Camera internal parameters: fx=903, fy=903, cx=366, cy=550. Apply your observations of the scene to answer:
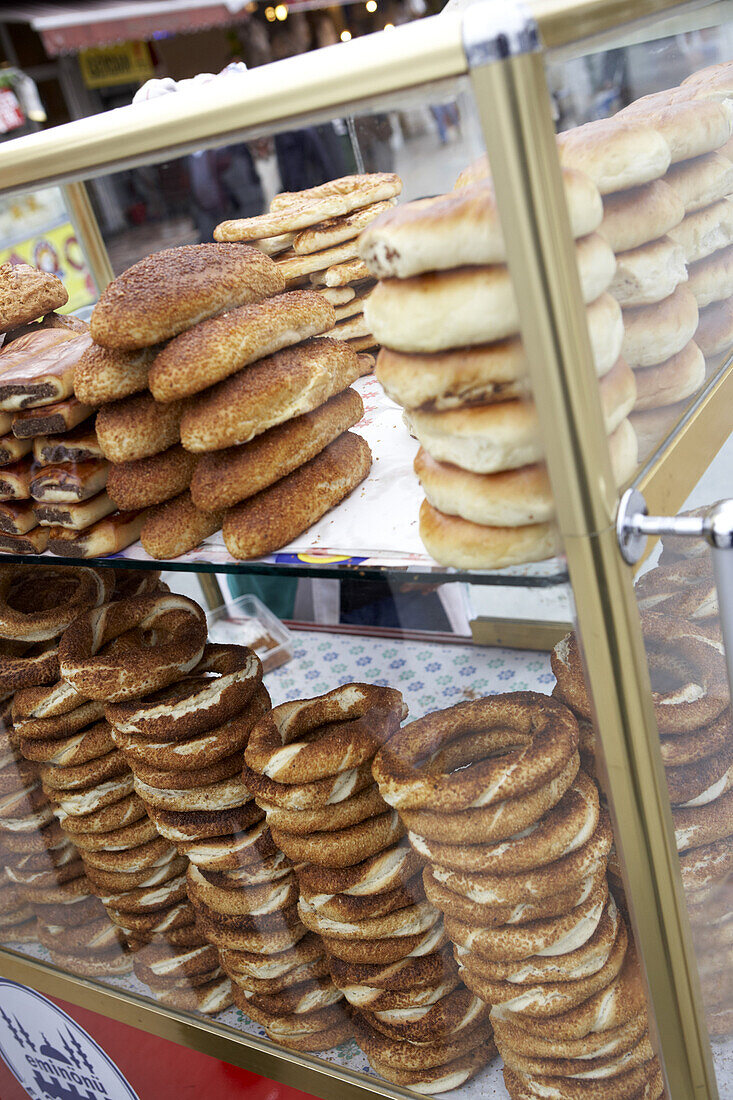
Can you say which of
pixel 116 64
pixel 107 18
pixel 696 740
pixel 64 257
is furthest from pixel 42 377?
pixel 116 64

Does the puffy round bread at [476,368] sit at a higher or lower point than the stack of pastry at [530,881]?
higher

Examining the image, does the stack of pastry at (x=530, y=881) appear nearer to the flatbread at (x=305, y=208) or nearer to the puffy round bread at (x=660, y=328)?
the puffy round bread at (x=660, y=328)

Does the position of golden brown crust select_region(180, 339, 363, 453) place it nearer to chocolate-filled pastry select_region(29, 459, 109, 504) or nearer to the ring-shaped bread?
chocolate-filled pastry select_region(29, 459, 109, 504)

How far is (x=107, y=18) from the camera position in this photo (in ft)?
23.0

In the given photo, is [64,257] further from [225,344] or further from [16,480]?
[225,344]

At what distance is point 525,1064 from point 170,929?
2.23 feet

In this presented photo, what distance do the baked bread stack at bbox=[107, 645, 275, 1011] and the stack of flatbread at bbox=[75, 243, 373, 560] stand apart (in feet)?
1.09

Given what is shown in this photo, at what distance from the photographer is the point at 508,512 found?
85 cm

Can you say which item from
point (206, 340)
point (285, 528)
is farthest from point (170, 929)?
point (206, 340)

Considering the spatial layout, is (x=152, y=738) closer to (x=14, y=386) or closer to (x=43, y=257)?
(x=14, y=386)

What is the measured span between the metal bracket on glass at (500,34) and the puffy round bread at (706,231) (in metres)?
0.46

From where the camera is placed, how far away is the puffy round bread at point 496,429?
0.81 m

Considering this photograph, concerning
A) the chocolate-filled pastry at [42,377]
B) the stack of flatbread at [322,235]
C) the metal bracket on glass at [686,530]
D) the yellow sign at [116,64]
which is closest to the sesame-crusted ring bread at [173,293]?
the chocolate-filled pastry at [42,377]

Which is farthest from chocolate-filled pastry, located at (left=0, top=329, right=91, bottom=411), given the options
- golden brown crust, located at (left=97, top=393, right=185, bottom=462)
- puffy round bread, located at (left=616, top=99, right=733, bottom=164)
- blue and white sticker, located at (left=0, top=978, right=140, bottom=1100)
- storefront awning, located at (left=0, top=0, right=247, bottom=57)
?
storefront awning, located at (left=0, top=0, right=247, bottom=57)
